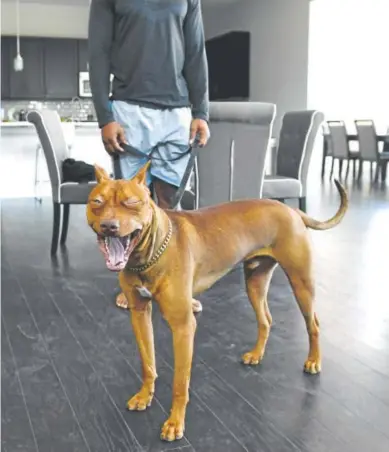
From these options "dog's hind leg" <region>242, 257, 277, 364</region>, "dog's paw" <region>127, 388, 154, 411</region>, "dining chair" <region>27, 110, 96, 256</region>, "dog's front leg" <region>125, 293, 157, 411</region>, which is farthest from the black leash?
"dining chair" <region>27, 110, 96, 256</region>

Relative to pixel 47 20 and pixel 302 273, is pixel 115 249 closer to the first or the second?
pixel 302 273

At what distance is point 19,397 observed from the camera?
1.84m

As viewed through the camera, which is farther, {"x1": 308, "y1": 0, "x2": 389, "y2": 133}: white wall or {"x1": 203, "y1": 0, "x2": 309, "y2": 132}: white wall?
{"x1": 203, "y1": 0, "x2": 309, "y2": 132}: white wall

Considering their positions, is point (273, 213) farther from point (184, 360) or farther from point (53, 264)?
point (53, 264)

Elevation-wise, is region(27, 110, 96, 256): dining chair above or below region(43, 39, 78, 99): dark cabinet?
below

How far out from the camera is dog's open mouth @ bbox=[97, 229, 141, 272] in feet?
4.64

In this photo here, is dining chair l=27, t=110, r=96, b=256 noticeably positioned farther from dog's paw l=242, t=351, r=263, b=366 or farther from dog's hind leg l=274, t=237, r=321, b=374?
dog's hind leg l=274, t=237, r=321, b=374

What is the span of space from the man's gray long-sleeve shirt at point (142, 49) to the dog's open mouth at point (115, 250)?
0.95 metres

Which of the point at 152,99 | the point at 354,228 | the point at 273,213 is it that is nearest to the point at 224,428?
the point at 273,213

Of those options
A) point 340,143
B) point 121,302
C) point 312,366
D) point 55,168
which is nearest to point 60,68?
point 340,143

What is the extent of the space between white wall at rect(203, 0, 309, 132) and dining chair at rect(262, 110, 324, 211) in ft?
15.5

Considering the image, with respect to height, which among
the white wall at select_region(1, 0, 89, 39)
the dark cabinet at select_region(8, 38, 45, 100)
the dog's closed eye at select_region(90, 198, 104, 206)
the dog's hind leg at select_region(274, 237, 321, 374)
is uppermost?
the white wall at select_region(1, 0, 89, 39)

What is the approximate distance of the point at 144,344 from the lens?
1.72 metres

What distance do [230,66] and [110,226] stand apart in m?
9.47
